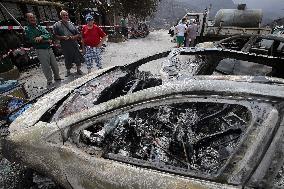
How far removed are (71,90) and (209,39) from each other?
795cm

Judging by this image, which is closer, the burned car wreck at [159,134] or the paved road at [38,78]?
→ the burned car wreck at [159,134]

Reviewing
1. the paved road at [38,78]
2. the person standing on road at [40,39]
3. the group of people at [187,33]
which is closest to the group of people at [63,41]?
the person standing on road at [40,39]

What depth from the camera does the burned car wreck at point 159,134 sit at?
1782 millimetres

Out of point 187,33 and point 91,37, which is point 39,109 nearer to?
point 91,37

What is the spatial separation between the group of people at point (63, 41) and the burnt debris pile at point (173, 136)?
158 inches

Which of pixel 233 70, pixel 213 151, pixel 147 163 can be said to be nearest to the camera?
pixel 147 163

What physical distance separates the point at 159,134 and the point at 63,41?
4.82 metres

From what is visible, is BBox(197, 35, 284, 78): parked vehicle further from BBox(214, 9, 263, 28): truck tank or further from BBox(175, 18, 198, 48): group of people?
BBox(214, 9, 263, 28): truck tank

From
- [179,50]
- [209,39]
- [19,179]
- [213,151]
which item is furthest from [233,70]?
[209,39]

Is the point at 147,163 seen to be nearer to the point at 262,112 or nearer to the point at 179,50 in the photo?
the point at 262,112

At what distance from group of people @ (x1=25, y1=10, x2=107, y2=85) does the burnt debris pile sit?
4003 millimetres

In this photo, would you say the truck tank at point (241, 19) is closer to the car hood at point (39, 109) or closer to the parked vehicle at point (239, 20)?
the parked vehicle at point (239, 20)

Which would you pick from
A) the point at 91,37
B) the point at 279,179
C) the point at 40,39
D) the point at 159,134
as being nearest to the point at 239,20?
the point at 91,37

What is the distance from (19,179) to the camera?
10.1ft
